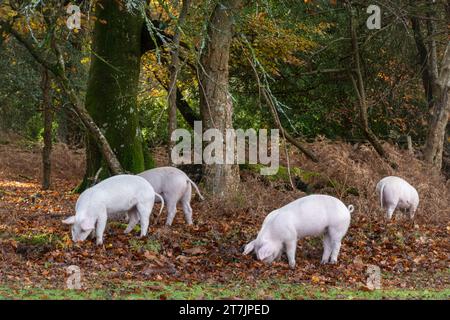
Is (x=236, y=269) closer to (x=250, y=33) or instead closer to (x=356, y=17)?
(x=250, y=33)

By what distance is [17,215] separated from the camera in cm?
1359

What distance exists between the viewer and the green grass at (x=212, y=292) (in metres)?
8.32

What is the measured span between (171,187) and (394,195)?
14.3 ft

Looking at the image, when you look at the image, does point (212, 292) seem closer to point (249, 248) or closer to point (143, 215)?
point (249, 248)

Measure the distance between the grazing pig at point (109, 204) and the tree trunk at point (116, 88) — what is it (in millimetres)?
4275

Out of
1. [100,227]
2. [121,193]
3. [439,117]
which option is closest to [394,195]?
[121,193]

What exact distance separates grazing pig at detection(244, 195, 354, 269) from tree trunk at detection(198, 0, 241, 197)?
422cm

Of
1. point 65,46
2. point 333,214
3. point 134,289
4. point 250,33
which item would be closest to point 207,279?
point 134,289

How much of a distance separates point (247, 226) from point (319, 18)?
11018mm

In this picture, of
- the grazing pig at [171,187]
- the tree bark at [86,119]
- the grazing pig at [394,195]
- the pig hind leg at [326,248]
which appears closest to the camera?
the pig hind leg at [326,248]

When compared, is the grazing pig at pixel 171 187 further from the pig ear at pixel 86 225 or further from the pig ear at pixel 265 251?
the pig ear at pixel 265 251

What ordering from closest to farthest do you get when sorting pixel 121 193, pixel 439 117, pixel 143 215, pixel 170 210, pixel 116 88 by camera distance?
pixel 121 193 → pixel 143 215 → pixel 170 210 → pixel 116 88 → pixel 439 117

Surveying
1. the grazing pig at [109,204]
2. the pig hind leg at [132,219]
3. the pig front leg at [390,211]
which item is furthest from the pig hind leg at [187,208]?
the pig front leg at [390,211]

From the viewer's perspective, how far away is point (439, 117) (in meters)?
21.3
